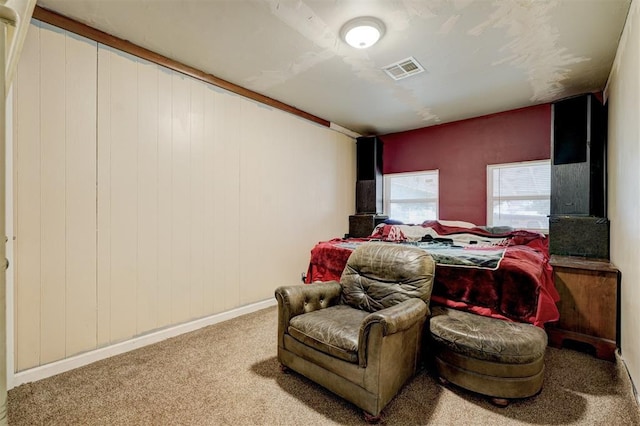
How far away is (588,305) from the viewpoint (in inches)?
99.6

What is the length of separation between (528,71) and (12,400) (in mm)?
4942

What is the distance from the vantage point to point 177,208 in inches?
116

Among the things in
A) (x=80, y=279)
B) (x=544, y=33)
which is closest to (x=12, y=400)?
(x=80, y=279)

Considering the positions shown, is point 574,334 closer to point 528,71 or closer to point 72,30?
point 528,71

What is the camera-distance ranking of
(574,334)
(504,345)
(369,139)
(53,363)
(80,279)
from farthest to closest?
(369,139), (574,334), (80,279), (53,363), (504,345)

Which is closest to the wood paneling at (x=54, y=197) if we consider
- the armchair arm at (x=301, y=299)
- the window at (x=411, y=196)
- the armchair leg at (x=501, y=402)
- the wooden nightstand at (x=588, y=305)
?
the armchair arm at (x=301, y=299)

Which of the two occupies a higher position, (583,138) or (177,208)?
(583,138)

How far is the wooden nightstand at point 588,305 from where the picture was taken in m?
2.42

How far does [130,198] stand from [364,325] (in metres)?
2.27

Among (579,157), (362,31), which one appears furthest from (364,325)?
(579,157)

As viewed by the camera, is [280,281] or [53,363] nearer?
[53,363]

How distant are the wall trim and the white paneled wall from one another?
0.06 metres

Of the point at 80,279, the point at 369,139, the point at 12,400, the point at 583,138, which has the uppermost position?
the point at 369,139

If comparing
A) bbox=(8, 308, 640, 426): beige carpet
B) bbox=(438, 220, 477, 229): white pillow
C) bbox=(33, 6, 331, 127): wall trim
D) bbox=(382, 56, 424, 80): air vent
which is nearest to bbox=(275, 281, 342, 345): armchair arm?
bbox=(8, 308, 640, 426): beige carpet
